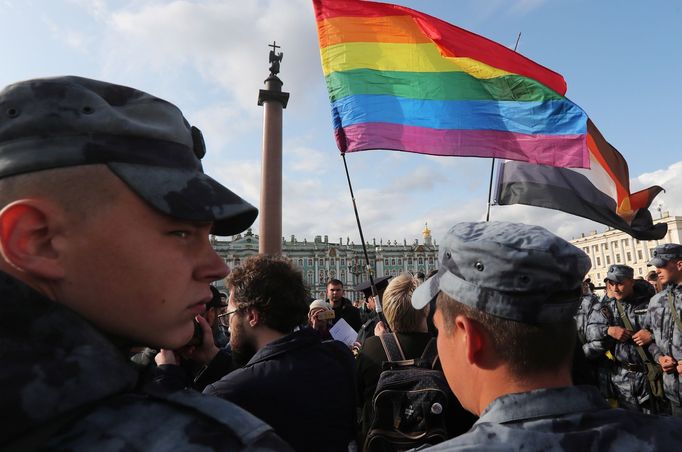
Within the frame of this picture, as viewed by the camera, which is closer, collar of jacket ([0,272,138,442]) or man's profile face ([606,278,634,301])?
collar of jacket ([0,272,138,442])

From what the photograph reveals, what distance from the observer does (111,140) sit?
0.82m

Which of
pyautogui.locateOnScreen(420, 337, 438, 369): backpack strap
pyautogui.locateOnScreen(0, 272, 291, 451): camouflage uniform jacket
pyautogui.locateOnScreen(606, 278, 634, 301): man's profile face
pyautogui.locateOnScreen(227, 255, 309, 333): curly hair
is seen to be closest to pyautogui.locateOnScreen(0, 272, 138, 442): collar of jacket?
pyautogui.locateOnScreen(0, 272, 291, 451): camouflage uniform jacket

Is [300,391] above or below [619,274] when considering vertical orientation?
below

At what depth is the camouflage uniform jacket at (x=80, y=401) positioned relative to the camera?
0.62 meters

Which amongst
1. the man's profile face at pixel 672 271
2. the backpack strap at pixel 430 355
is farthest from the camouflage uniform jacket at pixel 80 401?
the man's profile face at pixel 672 271

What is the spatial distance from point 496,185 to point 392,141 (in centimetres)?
175

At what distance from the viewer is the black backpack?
2.35m

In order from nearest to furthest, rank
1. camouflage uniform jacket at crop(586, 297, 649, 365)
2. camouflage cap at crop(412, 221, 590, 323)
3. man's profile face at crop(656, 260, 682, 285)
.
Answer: camouflage cap at crop(412, 221, 590, 323), man's profile face at crop(656, 260, 682, 285), camouflage uniform jacket at crop(586, 297, 649, 365)

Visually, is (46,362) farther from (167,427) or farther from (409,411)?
(409,411)

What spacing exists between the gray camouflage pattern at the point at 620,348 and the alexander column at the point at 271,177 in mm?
8421

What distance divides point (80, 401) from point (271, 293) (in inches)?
72.3

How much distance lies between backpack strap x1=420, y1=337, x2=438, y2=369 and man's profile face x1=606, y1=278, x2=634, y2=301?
4.32m

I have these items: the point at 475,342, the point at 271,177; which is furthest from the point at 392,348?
the point at 271,177

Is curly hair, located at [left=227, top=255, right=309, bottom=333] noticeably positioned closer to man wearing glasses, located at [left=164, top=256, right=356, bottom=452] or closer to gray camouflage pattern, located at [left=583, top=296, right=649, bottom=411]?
man wearing glasses, located at [left=164, top=256, right=356, bottom=452]
